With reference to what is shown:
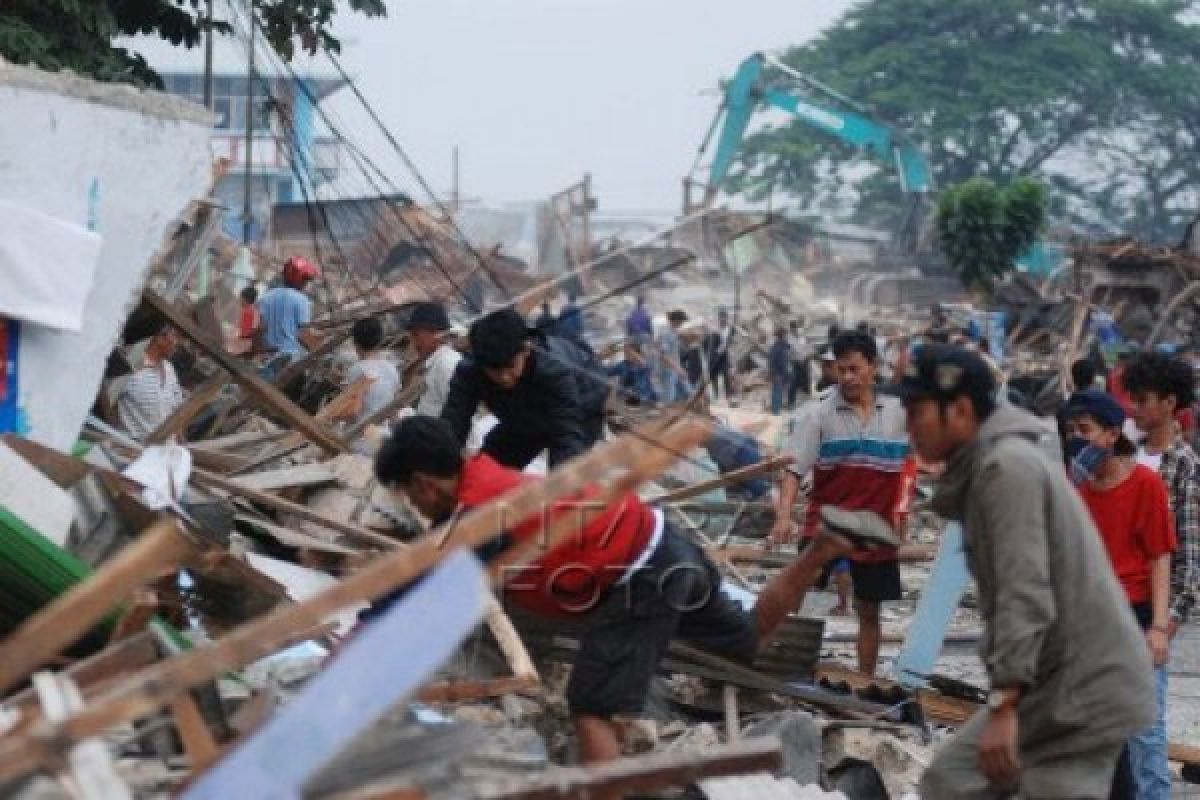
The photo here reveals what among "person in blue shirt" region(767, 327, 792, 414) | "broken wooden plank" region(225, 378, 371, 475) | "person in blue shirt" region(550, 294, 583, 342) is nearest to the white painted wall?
"broken wooden plank" region(225, 378, 371, 475)

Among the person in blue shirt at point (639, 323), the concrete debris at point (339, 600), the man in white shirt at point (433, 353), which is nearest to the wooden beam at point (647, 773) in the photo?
the concrete debris at point (339, 600)

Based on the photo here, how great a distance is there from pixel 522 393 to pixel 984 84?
71.6 meters

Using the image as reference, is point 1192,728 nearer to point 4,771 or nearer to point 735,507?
point 735,507

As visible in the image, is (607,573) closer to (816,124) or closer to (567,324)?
(567,324)

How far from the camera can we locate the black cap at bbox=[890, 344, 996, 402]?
5270mm

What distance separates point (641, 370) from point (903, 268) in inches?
1316

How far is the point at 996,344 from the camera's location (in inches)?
1422

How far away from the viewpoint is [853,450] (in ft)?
31.6

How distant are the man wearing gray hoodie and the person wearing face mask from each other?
164 centimetres

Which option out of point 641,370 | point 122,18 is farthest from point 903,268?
point 122,18

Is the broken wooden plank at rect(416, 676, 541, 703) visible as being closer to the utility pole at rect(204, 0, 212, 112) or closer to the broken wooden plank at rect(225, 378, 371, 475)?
the broken wooden plank at rect(225, 378, 371, 475)

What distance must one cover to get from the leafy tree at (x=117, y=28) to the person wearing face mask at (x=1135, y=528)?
8.26 m

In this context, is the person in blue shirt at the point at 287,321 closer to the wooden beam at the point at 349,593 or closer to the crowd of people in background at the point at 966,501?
the crowd of people in background at the point at 966,501

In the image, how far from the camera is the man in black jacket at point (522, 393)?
8180 mm
